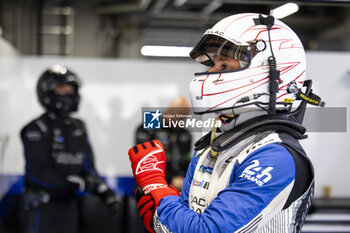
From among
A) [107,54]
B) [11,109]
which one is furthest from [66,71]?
[107,54]

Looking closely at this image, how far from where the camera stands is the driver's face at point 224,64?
1155 millimetres

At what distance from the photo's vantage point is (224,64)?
3.84ft

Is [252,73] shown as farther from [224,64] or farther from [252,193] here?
[252,193]

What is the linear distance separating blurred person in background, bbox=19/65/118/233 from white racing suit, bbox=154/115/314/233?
1756mm

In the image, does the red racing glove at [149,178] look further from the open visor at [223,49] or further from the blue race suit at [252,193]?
the open visor at [223,49]

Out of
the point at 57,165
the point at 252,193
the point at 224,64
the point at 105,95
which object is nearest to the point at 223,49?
the point at 224,64

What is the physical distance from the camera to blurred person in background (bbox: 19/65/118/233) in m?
2.84

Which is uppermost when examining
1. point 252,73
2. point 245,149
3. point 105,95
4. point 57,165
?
point 252,73

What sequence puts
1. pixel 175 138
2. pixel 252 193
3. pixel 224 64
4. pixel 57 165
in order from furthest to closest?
pixel 57 165
pixel 175 138
pixel 224 64
pixel 252 193

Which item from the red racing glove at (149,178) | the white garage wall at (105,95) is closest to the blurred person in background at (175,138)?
the red racing glove at (149,178)

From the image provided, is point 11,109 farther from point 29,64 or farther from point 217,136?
point 217,136

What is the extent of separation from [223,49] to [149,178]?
0.41m

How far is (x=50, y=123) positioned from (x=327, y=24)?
17.0ft

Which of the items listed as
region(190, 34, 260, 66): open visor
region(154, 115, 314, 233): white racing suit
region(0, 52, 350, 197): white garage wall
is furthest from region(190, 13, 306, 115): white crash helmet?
region(0, 52, 350, 197): white garage wall
